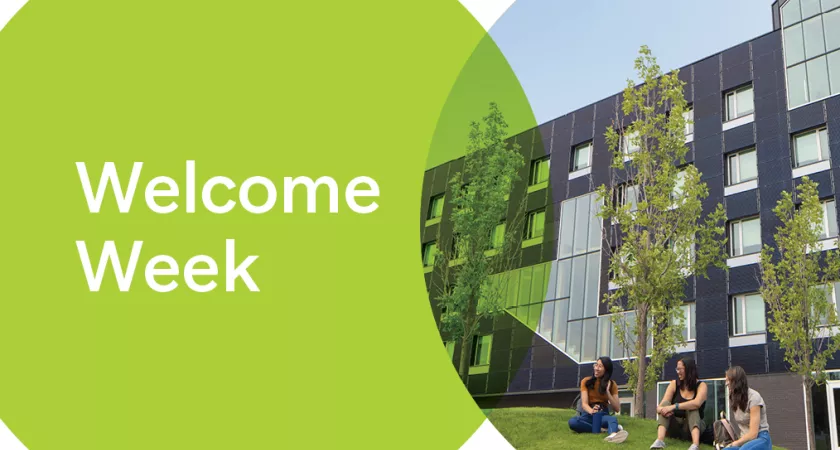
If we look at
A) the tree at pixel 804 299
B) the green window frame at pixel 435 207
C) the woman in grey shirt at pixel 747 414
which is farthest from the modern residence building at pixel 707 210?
the woman in grey shirt at pixel 747 414

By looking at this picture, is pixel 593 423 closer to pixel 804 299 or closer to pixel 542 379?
pixel 804 299

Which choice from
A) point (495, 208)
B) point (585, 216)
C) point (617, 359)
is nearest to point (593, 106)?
point (585, 216)

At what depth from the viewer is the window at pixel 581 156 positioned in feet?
112

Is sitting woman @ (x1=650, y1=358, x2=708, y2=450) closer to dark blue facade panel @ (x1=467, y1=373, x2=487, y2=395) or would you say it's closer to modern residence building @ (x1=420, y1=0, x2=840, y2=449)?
modern residence building @ (x1=420, y1=0, x2=840, y2=449)

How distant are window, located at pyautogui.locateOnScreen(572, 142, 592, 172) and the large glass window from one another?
353 inches

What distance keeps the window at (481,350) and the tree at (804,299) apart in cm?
1398

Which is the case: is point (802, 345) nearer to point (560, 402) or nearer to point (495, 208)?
point (495, 208)

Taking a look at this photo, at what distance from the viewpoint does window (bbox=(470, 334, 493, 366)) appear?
34.1 metres

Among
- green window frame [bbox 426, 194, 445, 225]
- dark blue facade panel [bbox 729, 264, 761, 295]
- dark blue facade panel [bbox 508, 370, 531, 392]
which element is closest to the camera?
dark blue facade panel [bbox 729, 264, 761, 295]

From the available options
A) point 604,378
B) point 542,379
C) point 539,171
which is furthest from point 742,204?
point 604,378

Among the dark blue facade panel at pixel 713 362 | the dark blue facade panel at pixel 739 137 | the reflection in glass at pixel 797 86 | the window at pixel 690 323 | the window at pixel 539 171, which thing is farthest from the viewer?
the window at pixel 539 171

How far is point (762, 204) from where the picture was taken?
87.3ft

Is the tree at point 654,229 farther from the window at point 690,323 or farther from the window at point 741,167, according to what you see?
the window at point 741,167

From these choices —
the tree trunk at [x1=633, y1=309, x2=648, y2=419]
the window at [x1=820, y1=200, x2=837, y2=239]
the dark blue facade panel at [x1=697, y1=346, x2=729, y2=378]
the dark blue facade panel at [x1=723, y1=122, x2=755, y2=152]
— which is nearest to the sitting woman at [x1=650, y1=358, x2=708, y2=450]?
the tree trunk at [x1=633, y1=309, x2=648, y2=419]
